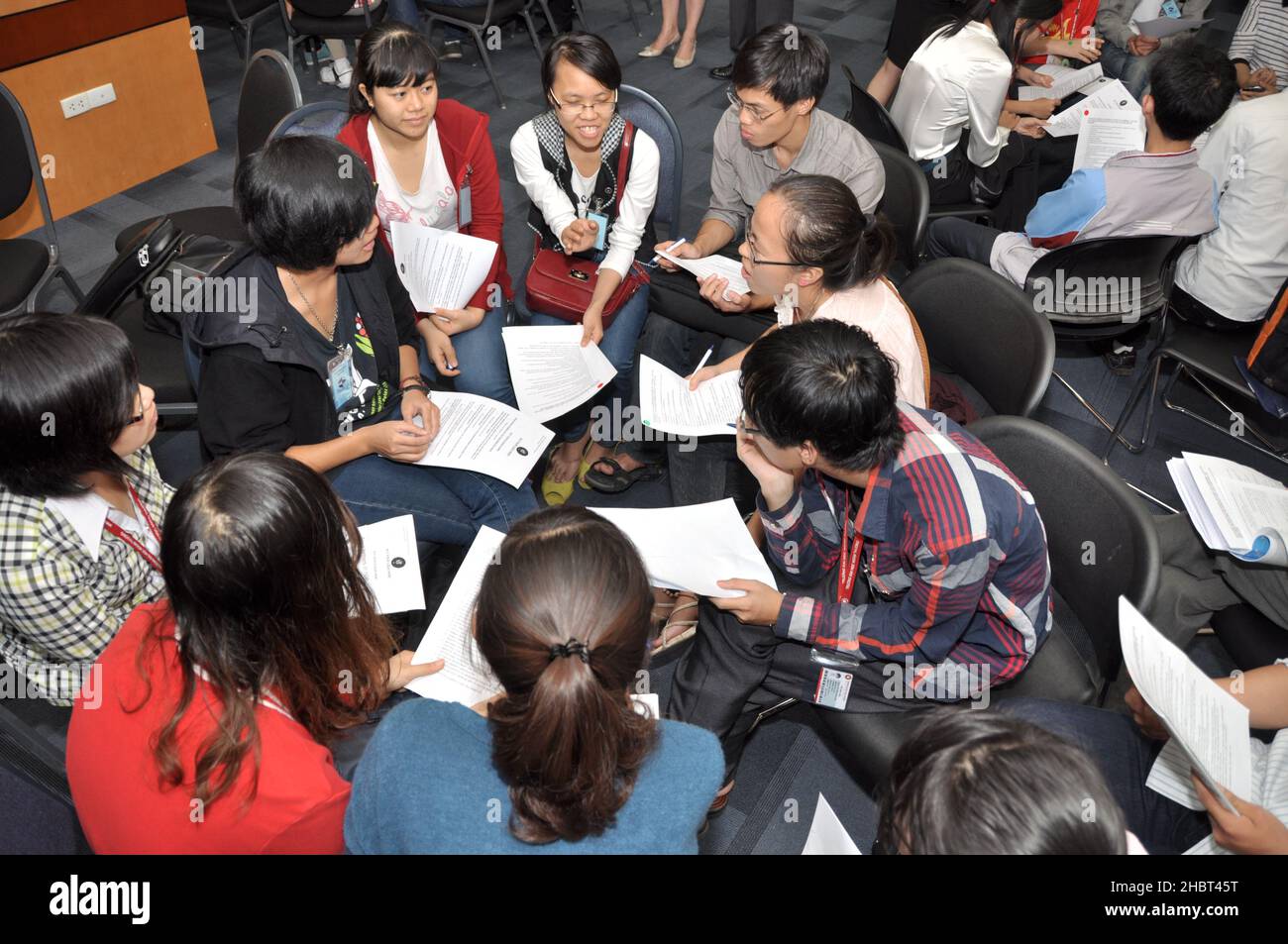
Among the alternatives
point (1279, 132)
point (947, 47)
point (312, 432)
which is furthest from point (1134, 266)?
point (312, 432)

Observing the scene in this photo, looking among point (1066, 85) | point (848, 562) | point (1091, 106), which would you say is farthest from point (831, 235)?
point (1066, 85)

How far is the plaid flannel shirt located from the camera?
1518 millimetres

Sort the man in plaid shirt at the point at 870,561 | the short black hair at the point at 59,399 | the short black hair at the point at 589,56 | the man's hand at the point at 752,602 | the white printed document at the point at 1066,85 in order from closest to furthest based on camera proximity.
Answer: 1. the short black hair at the point at 59,399
2. the man in plaid shirt at the point at 870,561
3. the man's hand at the point at 752,602
4. the short black hair at the point at 589,56
5. the white printed document at the point at 1066,85

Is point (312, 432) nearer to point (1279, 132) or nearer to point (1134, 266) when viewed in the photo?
point (1134, 266)

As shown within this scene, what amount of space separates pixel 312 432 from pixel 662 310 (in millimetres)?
1122

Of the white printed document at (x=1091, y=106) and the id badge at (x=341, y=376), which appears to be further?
the white printed document at (x=1091, y=106)

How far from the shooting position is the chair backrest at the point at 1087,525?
1.61 m

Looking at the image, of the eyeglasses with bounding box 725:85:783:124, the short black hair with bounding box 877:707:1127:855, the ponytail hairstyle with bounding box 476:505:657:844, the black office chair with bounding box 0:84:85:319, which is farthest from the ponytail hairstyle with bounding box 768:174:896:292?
the black office chair with bounding box 0:84:85:319

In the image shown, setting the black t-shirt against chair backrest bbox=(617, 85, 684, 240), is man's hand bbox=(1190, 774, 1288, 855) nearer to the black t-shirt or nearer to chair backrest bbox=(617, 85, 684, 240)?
the black t-shirt

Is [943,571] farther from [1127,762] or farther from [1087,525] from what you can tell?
[1127,762]

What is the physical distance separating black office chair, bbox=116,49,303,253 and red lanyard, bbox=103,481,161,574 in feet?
4.47

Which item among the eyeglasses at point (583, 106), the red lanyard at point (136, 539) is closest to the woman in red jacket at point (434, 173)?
the eyeglasses at point (583, 106)

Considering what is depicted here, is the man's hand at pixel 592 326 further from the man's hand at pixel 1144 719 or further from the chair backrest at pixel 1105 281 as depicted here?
the man's hand at pixel 1144 719

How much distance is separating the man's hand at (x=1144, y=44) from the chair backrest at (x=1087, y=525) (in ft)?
10.8
